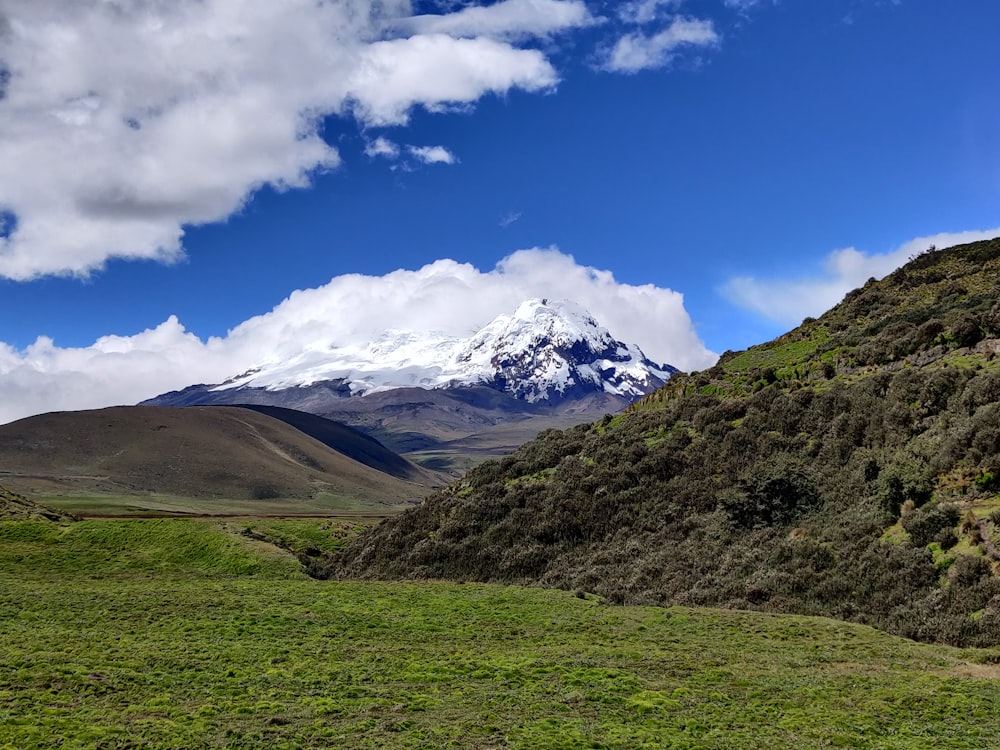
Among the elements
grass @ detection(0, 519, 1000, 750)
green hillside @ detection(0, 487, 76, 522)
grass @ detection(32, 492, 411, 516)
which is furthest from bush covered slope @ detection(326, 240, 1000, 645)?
grass @ detection(32, 492, 411, 516)

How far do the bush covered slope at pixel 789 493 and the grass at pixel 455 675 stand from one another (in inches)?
140

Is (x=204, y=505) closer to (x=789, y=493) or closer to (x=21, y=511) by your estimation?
(x=21, y=511)

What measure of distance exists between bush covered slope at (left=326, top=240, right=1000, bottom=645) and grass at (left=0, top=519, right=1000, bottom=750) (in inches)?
140

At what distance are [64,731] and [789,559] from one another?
2755 cm

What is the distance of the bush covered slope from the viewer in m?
27.9

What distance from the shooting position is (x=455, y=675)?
21.9 meters

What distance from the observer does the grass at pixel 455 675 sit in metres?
16.7

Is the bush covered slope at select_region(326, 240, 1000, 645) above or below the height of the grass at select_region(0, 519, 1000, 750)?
above

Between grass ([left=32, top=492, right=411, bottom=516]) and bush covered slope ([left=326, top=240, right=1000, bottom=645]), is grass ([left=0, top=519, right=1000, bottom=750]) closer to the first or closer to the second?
bush covered slope ([left=326, top=240, right=1000, bottom=645])

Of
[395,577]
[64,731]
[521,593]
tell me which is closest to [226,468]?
[395,577]

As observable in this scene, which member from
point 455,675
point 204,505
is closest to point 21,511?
point 455,675

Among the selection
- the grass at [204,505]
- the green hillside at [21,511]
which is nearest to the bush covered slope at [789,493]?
the green hillside at [21,511]

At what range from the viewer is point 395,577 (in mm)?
44531

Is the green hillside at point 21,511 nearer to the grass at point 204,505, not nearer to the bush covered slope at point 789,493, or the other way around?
the bush covered slope at point 789,493
